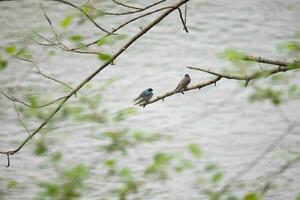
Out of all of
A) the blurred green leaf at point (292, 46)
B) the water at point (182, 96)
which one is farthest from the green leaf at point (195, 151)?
the water at point (182, 96)

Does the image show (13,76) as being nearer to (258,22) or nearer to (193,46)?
(193,46)

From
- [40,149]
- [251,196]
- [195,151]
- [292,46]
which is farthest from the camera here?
[40,149]

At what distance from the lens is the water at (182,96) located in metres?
4.49

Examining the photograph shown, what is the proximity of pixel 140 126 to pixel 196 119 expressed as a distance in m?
0.57

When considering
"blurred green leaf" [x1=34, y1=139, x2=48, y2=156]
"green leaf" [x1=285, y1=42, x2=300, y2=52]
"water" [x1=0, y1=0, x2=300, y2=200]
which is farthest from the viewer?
"water" [x1=0, y1=0, x2=300, y2=200]

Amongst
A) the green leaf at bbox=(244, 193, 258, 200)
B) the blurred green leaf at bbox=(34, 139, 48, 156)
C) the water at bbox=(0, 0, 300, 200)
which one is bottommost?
the green leaf at bbox=(244, 193, 258, 200)

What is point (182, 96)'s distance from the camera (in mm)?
6062

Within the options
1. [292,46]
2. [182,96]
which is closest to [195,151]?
[292,46]

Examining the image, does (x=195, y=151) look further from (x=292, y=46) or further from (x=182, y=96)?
(x=182, y=96)

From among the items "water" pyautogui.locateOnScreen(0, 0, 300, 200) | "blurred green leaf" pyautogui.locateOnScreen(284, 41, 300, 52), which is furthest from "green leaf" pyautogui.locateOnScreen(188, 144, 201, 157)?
"water" pyautogui.locateOnScreen(0, 0, 300, 200)

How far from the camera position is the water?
4492 millimetres

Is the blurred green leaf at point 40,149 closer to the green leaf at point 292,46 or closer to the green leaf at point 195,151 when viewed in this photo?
the green leaf at point 195,151

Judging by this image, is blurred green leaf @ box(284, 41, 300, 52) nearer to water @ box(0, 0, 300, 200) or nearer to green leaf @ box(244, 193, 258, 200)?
green leaf @ box(244, 193, 258, 200)

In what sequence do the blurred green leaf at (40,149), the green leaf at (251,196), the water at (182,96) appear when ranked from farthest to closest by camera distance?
the water at (182,96), the blurred green leaf at (40,149), the green leaf at (251,196)
